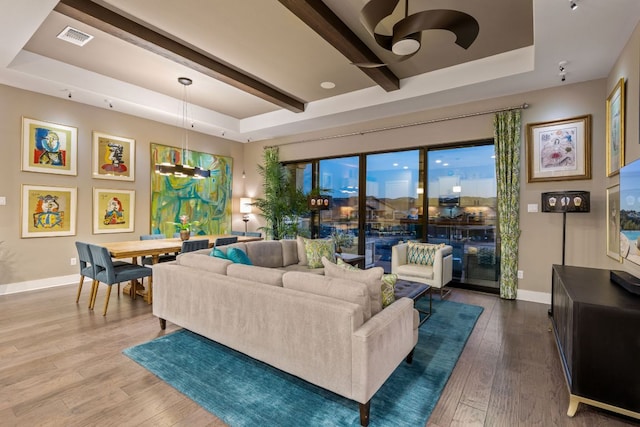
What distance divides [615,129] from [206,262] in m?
4.61

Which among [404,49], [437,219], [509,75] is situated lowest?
[437,219]

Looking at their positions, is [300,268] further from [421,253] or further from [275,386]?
[275,386]

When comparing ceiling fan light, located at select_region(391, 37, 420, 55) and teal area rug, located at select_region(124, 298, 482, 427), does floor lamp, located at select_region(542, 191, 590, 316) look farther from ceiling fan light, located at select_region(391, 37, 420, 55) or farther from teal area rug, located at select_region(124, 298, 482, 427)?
ceiling fan light, located at select_region(391, 37, 420, 55)

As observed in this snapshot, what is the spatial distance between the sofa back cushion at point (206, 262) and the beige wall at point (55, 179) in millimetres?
3344

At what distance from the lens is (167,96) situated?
566 centimetres

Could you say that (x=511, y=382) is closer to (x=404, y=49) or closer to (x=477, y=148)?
(x=404, y=49)

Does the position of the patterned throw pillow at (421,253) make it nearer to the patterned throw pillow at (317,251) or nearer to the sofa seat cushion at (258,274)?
the patterned throw pillow at (317,251)

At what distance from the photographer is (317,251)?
4688 mm

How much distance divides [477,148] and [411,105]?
1299 millimetres

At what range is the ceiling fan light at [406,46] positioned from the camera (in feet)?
8.27

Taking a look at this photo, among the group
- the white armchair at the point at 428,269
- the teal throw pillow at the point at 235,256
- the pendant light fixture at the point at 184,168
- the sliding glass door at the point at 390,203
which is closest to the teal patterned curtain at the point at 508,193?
the white armchair at the point at 428,269

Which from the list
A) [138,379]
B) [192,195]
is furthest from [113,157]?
[138,379]

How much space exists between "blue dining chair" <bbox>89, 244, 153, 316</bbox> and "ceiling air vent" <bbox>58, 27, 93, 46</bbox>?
8.13 feet

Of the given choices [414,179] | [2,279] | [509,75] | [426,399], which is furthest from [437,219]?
[2,279]
